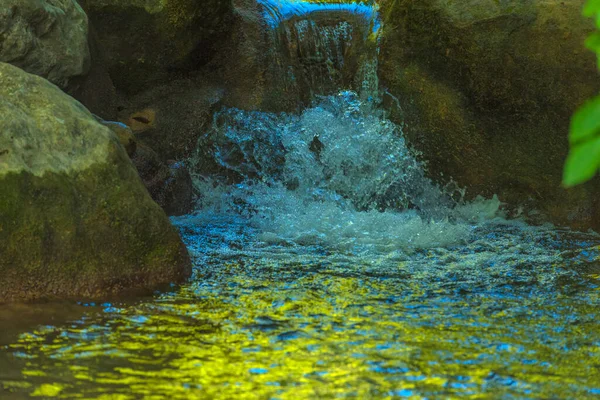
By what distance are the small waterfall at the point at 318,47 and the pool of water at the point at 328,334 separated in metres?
3.61

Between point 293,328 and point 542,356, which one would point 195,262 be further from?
point 542,356

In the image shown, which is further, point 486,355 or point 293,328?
point 293,328

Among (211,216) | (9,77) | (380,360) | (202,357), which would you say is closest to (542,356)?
(380,360)

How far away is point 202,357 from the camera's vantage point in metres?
3.45

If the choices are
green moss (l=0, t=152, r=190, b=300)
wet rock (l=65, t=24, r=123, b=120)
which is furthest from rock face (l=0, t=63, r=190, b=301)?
wet rock (l=65, t=24, r=123, b=120)

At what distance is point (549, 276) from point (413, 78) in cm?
347

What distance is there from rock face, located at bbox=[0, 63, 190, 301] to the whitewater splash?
2.24 metres

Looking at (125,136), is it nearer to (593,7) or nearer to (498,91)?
(498,91)

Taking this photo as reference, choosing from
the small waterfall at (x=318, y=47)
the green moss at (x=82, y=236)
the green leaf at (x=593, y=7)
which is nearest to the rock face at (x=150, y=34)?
the small waterfall at (x=318, y=47)

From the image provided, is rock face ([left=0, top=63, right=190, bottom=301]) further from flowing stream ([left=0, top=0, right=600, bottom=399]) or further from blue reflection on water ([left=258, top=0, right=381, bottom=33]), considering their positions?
blue reflection on water ([left=258, top=0, right=381, bottom=33])

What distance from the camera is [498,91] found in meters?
7.67

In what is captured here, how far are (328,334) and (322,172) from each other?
14.6ft

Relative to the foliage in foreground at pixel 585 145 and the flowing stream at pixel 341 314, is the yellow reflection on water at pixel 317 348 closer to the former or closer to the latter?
the flowing stream at pixel 341 314

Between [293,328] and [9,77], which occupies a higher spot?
[9,77]
